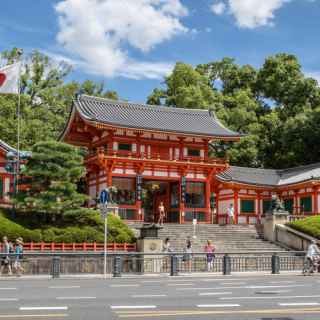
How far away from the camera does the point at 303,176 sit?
1918 inches

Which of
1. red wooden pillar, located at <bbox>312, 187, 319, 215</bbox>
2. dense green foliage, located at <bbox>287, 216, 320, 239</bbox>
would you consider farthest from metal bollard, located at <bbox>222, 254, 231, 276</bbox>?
red wooden pillar, located at <bbox>312, 187, 319, 215</bbox>

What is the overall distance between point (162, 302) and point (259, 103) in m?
57.6

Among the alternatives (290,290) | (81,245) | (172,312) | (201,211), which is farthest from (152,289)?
(201,211)

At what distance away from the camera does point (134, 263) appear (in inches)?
1047

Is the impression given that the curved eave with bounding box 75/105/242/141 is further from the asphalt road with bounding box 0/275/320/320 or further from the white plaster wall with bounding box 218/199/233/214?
the asphalt road with bounding box 0/275/320/320

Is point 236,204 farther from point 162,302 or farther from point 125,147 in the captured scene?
point 162,302

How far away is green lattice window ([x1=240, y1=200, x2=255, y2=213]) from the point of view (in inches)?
1931

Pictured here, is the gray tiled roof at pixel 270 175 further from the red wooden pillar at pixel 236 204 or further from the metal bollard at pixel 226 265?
the metal bollard at pixel 226 265

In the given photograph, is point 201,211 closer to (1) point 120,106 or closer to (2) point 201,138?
(2) point 201,138

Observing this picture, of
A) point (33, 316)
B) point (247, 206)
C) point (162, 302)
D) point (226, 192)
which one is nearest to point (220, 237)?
point (247, 206)

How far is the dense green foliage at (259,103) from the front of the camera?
60.2 m

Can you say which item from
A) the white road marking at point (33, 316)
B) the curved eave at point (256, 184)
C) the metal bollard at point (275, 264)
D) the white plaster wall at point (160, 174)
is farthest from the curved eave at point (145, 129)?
the white road marking at point (33, 316)

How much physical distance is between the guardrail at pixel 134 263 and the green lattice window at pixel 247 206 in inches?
760

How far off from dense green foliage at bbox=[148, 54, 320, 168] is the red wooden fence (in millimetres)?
28569
